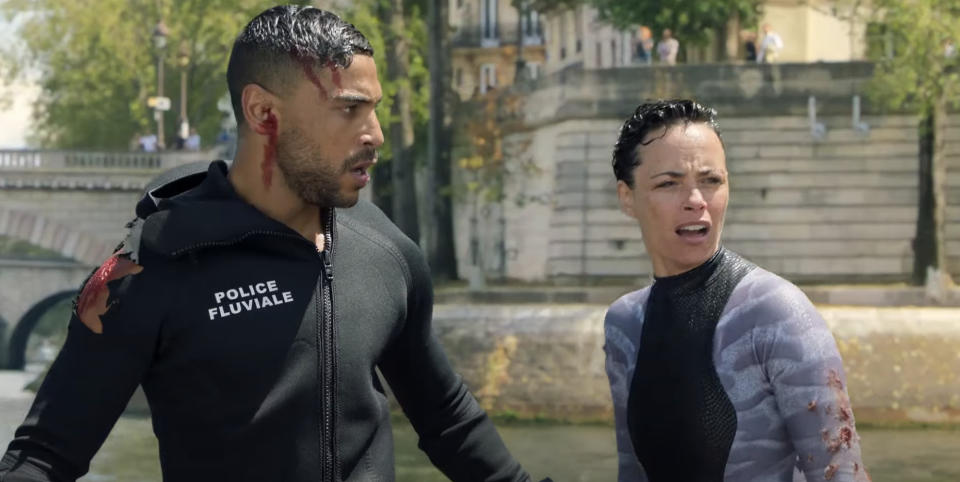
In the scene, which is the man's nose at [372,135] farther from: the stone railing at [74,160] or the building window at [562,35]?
the stone railing at [74,160]

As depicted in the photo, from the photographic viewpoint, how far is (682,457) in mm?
4715

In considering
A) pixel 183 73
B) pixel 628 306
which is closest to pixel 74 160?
pixel 183 73

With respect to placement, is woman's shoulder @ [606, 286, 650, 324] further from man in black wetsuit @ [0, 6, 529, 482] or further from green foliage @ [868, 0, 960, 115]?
green foliage @ [868, 0, 960, 115]

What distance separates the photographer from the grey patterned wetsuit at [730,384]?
4500 mm

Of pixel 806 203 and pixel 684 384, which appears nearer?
pixel 684 384

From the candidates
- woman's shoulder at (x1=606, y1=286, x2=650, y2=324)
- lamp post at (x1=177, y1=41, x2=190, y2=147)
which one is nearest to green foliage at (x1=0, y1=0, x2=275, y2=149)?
lamp post at (x1=177, y1=41, x2=190, y2=147)

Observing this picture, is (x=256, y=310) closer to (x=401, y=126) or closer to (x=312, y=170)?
(x=312, y=170)

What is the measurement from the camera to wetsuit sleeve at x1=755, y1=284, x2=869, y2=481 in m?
4.47

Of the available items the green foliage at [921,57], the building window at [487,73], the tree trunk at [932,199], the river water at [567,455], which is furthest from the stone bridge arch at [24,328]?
the green foliage at [921,57]

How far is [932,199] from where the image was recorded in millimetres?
31406

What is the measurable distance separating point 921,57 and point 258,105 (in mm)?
25073

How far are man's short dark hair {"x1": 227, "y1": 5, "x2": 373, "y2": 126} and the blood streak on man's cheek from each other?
0.23 ft

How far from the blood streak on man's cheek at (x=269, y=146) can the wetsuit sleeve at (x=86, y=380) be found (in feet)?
1.28

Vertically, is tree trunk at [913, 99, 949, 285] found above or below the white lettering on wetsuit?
below
